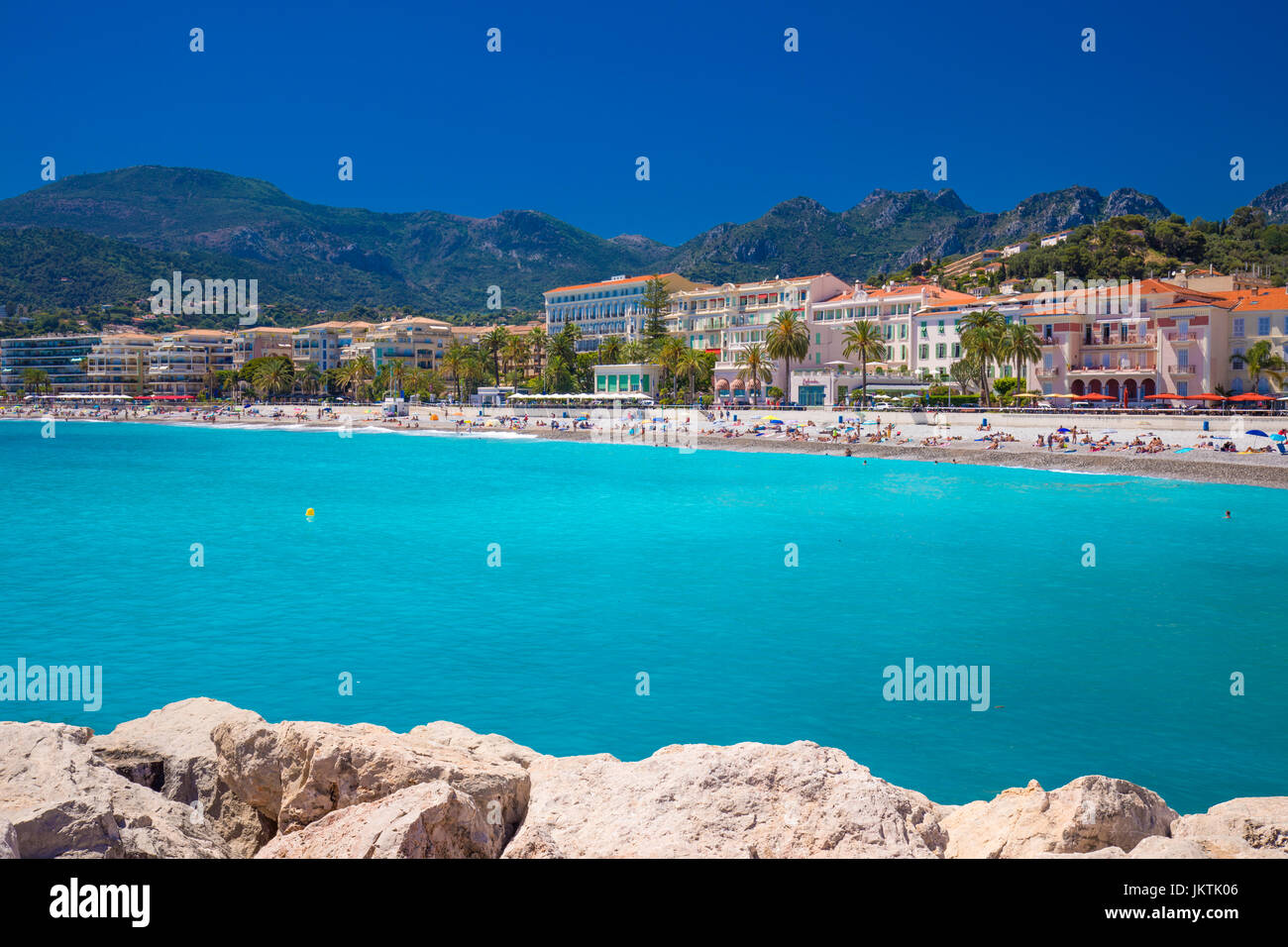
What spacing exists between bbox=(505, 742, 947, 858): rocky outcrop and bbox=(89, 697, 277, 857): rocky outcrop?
213 cm

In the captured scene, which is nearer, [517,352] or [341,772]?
[341,772]

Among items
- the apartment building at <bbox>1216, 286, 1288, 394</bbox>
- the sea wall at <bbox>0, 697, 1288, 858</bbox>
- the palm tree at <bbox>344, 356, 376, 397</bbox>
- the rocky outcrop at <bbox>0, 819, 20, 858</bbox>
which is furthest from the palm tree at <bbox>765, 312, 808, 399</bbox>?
the rocky outcrop at <bbox>0, 819, 20, 858</bbox>

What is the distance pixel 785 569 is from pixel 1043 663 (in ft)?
29.7

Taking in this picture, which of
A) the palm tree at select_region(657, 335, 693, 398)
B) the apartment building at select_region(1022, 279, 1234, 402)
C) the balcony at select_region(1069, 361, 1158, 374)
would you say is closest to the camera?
the apartment building at select_region(1022, 279, 1234, 402)

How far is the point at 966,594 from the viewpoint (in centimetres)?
2130

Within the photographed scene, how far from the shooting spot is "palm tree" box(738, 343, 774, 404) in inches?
3511

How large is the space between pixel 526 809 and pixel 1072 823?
3521 millimetres

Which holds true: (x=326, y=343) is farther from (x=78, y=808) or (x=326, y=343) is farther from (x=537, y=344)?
(x=78, y=808)

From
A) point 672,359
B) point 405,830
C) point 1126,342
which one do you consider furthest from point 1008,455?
point 672,359

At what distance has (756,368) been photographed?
89.3 metres

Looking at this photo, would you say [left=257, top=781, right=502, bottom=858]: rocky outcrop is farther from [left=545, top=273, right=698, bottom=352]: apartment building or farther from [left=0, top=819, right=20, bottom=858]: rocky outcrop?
[left=545, top=273, right=698, bottom=352]: apartment building

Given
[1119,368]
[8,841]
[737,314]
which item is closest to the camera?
[8,841]

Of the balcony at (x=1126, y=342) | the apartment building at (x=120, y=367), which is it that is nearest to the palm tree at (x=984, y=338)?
the balcony at (x=1126, y=342)

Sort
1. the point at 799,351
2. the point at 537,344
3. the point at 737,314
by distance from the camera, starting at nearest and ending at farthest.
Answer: the point at 799,351 → the point at 737,314 → the point at 537,344
